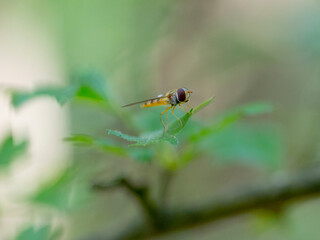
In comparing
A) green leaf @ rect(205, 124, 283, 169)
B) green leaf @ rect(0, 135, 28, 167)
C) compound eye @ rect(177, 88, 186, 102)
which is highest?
green leaf @ rect(0, 135, 28, 167)

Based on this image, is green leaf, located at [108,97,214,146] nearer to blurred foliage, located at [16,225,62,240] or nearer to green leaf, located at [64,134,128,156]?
green leaf, located at [64,134,128,156]

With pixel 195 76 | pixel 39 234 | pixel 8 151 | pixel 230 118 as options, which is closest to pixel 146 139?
pixel 230 118

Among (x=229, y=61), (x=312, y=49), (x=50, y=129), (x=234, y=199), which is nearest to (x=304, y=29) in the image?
(x=312, y=49)

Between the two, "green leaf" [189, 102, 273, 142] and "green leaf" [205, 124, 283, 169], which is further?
"green leaf" [205, 124, 283, 169]

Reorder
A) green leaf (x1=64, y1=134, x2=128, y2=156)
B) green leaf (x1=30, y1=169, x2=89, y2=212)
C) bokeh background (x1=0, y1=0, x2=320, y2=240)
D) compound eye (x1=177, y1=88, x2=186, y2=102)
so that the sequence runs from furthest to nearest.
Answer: bokeh background (x1=0, y1=0, x2=320, y2=240) → green leaf (x1=30, y1=169, x2=89, y2=212) → compound eye (x1=177, y1=88, x2=186, y2=102) → green leaf (x1=64, y1=134, x2=128, y2=156)

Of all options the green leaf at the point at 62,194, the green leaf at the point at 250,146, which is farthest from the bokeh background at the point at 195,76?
the green leaf at the point at 62,194

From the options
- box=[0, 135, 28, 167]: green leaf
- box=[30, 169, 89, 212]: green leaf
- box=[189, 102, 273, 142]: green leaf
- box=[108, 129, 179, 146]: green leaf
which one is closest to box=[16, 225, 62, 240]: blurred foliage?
box=[30, 169, 89, 212]: green leaf

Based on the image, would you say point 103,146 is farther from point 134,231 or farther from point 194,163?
point 194,163

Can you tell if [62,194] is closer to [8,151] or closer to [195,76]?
[8,151]
